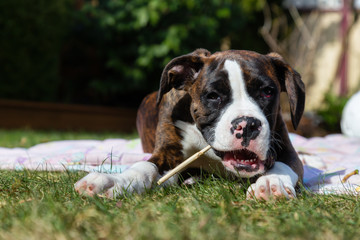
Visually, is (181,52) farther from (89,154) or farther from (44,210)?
(44,210)

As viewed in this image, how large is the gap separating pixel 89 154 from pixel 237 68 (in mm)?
1706

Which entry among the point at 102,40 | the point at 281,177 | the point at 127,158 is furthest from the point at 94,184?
the point at 102,40

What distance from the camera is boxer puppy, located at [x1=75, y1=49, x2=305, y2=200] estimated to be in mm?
2361

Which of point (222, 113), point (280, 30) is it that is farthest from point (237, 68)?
point (280, 30)

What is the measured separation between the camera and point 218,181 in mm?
2457

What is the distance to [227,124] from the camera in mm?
2434

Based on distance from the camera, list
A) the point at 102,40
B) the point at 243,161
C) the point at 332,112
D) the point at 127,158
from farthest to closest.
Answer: the point at 332,112
the point at 102,40
the point at 127,158
the point at 243,161

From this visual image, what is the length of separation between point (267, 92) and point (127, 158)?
4.55 ft

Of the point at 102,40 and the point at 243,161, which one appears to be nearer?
the point at 243,161

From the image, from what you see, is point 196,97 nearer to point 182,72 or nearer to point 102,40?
point 182,72

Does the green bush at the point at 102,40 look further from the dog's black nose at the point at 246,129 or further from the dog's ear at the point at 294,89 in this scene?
the dog's black nose at the point at 246,129

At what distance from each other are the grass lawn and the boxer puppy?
140mm

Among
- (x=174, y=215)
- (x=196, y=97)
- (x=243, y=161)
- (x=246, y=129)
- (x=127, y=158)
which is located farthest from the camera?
(x=127, y=158)

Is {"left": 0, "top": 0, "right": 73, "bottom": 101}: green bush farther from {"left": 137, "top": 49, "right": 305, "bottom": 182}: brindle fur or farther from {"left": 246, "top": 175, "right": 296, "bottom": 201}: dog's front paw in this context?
{"left": 246, "top": 175, "right": 296, "bottom": 201}: dog's front paw
